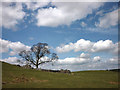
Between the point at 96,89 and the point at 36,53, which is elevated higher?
the point at 36,53

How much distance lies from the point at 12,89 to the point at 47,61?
5025 centimetres

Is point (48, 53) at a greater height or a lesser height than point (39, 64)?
greater

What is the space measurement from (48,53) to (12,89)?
1968 inches

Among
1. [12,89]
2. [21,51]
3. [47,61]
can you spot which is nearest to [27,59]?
[21,51]

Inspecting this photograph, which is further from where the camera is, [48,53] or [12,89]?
[48,53]

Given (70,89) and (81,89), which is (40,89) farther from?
(81,89)

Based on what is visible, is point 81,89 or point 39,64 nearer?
point 81,89

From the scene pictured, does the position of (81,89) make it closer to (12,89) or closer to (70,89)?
(70,89)

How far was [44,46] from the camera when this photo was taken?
66.5 meters

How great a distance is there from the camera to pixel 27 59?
219 ft

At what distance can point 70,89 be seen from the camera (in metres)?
16.8

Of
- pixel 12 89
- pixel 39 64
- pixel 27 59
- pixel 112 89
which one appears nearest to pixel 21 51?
pixel 27 59

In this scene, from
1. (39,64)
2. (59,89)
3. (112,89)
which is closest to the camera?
(59,89)

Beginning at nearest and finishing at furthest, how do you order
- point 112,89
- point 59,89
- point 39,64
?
point 59,89
point 112,89
point 39,64
